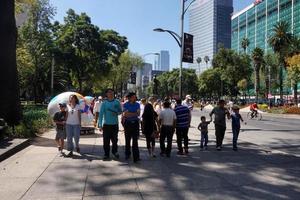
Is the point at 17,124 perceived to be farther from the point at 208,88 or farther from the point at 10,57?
the point at 208,88

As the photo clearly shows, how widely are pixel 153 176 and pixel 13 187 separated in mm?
2660

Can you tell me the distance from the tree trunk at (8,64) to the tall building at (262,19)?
400 ft

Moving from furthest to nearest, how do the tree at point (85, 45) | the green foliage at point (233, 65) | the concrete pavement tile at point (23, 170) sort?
the green foliage at point (233, 65) < the tree at point (85, 45) < the concrete pavement tile at point (23, 170)

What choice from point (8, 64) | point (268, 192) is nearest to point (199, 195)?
point (268, 192)

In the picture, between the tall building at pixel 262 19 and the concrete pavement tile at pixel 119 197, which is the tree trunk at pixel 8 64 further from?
the tall building at pixel 262 19

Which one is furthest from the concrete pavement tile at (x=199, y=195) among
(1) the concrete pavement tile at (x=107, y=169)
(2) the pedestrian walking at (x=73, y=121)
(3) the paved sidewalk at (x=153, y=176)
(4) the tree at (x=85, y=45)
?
(4) the tree at (x=85, y=45)

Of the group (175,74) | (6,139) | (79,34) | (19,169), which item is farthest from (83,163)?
(175,74)

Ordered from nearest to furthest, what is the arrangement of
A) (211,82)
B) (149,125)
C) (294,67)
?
1. (149,125)
2. (294,67)
3. (211,82)

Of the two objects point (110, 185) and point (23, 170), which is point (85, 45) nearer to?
A: point (23, 170)

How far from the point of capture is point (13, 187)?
28.6 feet

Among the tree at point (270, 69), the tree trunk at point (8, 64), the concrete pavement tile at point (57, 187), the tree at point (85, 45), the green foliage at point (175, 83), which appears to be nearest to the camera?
the concrete pavement tile at point (57, 187)

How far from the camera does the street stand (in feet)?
26.5

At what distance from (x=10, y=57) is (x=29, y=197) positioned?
37.3ft

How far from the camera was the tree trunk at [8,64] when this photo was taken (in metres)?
18.1
